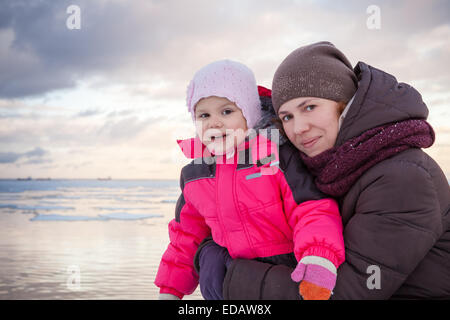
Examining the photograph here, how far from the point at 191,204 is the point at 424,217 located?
130 cm

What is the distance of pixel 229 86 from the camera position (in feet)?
7.45

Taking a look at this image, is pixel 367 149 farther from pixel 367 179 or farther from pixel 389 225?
pixel 389 225

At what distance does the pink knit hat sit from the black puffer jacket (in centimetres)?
68

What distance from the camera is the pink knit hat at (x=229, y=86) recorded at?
7.38ft

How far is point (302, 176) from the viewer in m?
1.91

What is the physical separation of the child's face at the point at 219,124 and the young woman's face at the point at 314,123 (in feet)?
1.25

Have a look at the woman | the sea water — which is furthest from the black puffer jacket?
the sea water

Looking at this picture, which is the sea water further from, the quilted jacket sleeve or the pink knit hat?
the pink knit hat

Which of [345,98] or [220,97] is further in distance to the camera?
[220,97]

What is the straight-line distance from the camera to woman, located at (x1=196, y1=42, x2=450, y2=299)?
4.96 ft

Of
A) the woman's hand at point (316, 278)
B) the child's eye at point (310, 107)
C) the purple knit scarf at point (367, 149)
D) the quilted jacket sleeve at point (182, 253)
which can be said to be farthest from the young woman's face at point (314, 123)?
the quilted jacket sleeve at point (182, 253)

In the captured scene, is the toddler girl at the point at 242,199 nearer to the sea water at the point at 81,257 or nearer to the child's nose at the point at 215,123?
the child's nose at the point at 215,123
